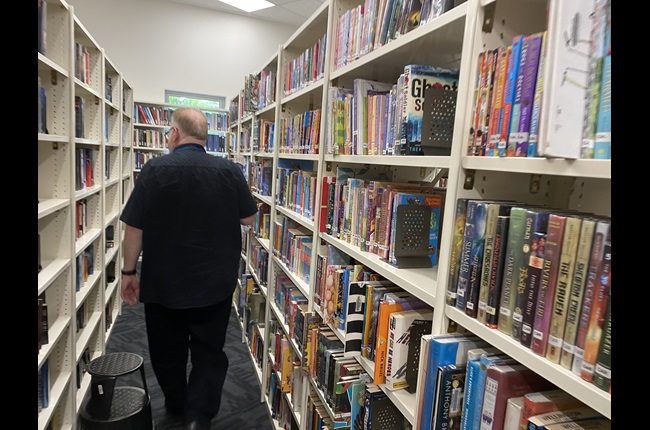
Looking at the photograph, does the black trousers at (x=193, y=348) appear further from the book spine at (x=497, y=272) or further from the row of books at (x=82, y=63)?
the book spine at (x=497, y=272)

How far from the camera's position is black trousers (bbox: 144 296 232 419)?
88.3 inches

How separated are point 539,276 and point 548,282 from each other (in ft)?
0.06

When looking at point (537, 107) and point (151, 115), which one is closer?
point (537, 107)

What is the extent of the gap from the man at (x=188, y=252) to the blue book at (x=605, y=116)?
179 cm

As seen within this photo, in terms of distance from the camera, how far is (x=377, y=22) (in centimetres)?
136

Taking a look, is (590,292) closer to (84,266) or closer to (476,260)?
(476,260)

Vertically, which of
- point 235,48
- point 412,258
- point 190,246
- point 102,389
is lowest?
point 102,389

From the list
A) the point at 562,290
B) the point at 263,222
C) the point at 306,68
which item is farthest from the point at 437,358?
the point at 263,222

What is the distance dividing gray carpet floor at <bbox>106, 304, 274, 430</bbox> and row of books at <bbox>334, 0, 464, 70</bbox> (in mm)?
2182
